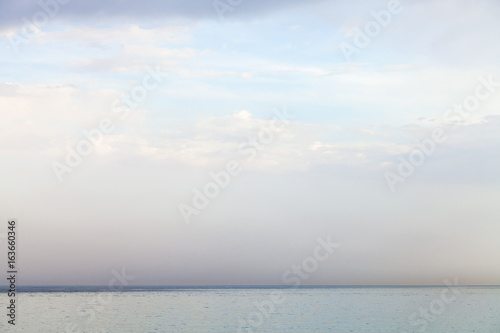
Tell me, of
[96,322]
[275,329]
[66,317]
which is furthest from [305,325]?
[66,317]

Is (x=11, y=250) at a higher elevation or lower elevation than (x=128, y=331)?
higher

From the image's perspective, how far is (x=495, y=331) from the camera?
4625 centimetres

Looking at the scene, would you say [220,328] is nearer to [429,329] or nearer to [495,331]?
[429,329]

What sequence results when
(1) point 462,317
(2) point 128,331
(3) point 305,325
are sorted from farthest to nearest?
(1) point 462,317 < (3) point 305,325 < (2) point 128,331

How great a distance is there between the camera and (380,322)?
171 feet

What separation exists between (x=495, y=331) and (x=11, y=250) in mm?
36714

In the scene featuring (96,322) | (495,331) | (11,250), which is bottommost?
(495,331)

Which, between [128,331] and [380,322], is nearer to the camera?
[128,331]

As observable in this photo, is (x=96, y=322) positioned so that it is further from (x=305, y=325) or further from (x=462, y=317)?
(x=462, y=317)

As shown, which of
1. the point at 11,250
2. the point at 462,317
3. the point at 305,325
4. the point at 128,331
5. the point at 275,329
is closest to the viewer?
the point at 11,250

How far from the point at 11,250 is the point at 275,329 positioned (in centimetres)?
2403

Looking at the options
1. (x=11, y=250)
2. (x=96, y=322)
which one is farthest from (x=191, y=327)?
(x=11, y=250)

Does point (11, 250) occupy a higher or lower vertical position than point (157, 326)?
higher

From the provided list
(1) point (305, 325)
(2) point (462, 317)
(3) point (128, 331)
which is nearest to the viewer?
(3) point (128, 331)
